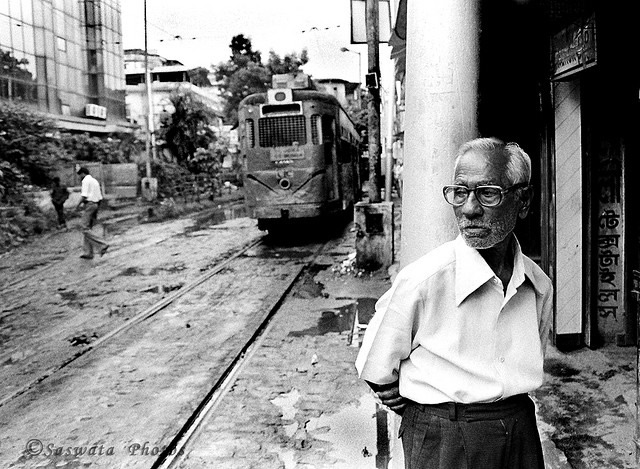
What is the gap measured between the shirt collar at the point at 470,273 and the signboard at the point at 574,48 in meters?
3.68

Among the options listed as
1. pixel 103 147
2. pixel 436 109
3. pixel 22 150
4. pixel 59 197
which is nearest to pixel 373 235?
pixel 436 109

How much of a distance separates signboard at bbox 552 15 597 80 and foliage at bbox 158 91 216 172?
28159 millimetres

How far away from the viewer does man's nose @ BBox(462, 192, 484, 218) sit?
2225 mm

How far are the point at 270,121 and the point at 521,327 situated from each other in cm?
1311

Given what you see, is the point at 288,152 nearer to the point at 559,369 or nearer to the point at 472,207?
the point at 559,369

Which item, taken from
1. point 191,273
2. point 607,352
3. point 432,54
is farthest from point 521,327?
point 191,273

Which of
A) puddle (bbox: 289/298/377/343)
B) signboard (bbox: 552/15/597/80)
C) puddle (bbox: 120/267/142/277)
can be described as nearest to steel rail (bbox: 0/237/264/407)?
puddle (bbox: 120/267/142/277)

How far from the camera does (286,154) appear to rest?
14766 mm

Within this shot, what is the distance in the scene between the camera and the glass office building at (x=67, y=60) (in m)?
26.6

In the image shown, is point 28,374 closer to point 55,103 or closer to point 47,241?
point 47,241

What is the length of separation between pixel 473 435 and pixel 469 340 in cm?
30

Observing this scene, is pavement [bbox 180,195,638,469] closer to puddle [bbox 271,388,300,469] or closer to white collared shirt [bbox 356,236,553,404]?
puddle [bbox 271,388,300,469]

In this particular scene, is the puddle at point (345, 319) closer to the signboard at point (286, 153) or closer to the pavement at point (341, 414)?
the pavement at point (341, 414)

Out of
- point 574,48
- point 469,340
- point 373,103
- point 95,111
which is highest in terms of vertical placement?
point 95,111
